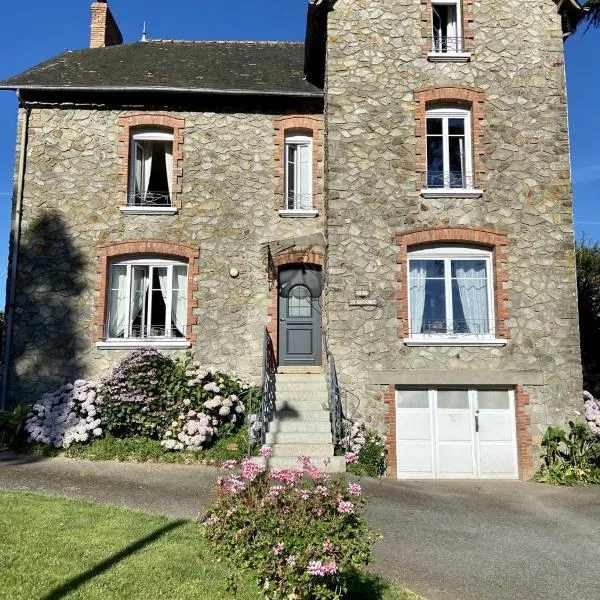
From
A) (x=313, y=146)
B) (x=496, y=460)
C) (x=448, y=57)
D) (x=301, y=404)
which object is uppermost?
(x=448, y=57)

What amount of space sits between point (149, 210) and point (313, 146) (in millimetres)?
3635

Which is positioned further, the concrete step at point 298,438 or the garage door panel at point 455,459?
the garage door panel at point 455,459

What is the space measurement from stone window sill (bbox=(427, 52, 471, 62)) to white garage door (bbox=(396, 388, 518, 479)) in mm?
6159

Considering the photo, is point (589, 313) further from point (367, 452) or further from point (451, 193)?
point (367, 452)

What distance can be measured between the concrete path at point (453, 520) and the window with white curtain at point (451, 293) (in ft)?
8.77

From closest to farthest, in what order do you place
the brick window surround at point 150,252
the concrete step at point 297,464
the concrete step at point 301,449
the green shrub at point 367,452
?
the concrete step at point 297,464, the concrete step at point 301,449, the green shrub at point 367,452, the brick window surround at point 150,252

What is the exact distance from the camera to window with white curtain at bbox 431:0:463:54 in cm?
1122

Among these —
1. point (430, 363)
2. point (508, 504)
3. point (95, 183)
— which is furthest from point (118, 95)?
point (508, 504)

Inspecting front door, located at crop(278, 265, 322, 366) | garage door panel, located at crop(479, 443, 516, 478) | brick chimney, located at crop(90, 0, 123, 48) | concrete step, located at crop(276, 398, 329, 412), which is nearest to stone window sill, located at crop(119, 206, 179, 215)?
front door, located at crop(278, 265, 322, 366)

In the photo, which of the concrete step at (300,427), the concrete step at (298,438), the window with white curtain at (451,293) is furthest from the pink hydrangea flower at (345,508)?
the window with white curtain at (451,293)

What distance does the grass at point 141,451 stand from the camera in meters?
9.56

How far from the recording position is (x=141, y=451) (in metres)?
9.70

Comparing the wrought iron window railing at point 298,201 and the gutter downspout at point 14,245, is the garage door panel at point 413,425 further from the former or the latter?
the gutter downspout at point 14,245

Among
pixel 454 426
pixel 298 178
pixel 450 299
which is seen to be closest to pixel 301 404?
pixel 454 426
